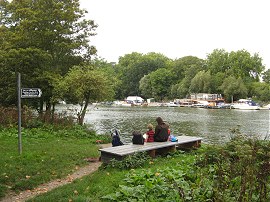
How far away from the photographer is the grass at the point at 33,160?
6.46 m

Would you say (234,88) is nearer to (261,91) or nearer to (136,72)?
(261,91)

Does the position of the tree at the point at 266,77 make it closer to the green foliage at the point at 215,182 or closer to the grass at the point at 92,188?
the green foliage at the point at 215,182

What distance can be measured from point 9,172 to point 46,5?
13565mm

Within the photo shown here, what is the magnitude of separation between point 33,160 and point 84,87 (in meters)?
7.96

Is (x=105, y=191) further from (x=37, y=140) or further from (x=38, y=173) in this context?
(x=37, y=140)

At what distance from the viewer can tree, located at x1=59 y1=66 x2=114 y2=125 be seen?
15664 millimetres

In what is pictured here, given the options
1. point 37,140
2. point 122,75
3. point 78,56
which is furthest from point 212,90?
point 37,140

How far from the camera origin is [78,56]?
757 inches

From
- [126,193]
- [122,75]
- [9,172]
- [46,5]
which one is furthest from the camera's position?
[122,75]

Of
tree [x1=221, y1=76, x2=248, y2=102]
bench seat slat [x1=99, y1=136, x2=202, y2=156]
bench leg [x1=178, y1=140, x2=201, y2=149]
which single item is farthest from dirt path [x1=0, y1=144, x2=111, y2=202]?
tree [x1=221, y1=76, x2=248, y2=102]

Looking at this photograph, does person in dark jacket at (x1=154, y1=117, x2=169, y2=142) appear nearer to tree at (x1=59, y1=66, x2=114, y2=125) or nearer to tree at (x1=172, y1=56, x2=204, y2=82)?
tree at (x1=59, y1=66, x2=114, y2=125)

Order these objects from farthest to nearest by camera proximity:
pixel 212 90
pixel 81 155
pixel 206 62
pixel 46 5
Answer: pixel 206 62
pixel 212 90
pixel 46 5
pixel 81 155

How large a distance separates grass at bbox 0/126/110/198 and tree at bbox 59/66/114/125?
3395mm

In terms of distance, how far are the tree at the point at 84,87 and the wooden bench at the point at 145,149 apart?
6.95m
